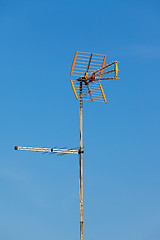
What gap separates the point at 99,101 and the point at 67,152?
4452 millimetres

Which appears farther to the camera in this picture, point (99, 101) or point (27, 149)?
point (99, 101)

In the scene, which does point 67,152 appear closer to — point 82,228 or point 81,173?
point 81,173

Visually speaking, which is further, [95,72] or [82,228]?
[95,72]

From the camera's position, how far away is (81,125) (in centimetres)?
3200

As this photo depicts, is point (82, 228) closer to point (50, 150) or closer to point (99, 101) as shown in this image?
point (50, 150)

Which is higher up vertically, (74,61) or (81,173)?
(74,61)

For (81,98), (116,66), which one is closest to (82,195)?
(81,98)

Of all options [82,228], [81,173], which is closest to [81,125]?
[81,173]

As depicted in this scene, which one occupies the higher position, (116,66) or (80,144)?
(116,66)

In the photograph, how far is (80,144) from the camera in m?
31.7

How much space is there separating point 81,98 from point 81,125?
1.97 metres

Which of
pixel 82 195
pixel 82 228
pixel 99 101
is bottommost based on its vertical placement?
pixel 82 228

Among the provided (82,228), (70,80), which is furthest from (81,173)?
(70,80)

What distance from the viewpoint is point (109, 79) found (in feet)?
105
